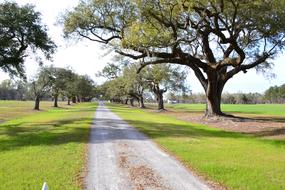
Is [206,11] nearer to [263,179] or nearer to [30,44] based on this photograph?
[30,44]

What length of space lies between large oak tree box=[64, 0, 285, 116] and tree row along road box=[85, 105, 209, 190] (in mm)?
12131

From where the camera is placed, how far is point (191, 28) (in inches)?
1164

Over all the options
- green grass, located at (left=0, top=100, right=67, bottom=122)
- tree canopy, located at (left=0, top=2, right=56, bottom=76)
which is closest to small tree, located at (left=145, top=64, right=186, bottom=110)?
green grass, located at (left=0, top=100, right=67, bottom=122)

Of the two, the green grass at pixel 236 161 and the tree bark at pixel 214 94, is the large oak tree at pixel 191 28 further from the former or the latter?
the green grass at pixel 236 161

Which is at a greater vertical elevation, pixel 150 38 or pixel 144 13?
pixel 144 13

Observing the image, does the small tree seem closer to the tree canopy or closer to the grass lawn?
the tree canopy

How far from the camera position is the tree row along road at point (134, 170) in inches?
353

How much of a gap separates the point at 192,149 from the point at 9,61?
18618mm

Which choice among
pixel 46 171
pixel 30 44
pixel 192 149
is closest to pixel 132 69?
pixel 30 44

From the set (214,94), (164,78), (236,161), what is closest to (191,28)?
(214,94)

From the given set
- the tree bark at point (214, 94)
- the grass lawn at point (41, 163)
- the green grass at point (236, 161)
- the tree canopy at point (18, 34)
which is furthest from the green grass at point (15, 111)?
the green grass at point (236, 161)

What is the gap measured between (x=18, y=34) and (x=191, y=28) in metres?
12.8

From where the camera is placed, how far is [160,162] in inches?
477

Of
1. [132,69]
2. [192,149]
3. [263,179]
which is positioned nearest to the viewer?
[263,179]
